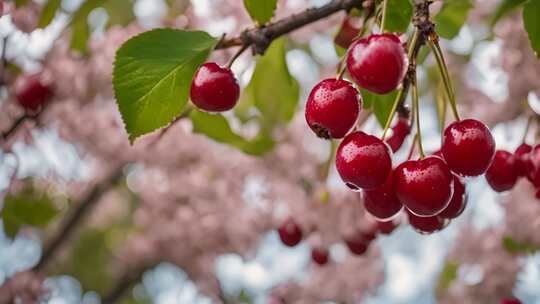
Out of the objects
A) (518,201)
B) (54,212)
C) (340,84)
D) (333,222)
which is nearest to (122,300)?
(54,212)

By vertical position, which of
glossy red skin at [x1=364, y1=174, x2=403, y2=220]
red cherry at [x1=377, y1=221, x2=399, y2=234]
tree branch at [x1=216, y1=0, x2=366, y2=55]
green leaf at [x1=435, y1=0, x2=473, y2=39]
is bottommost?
red cherry at [x1=377, y1=221, x2=399, y2=234]

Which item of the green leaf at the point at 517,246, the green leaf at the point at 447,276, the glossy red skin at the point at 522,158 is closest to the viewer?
the glossy red skin at the point at 522,158

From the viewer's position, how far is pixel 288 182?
2053mm

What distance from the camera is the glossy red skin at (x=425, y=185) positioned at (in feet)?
2.70

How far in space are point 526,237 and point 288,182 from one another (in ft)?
2.06

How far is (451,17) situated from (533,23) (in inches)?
13.3

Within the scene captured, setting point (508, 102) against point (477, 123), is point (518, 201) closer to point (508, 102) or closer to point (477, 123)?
point (508, 102)

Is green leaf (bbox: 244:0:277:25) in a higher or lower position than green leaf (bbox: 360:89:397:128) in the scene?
higher

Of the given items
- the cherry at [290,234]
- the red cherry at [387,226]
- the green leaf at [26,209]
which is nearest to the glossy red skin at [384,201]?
the red cherry at [387,226]

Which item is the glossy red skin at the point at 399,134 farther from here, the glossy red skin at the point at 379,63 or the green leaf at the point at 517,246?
the green leaf at the point at 517,246

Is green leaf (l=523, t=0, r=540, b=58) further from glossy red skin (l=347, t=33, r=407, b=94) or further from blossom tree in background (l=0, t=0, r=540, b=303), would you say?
glossy red skin (l=347, t=33, r=407, b=94)

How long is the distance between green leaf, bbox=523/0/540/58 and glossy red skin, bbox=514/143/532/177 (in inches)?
6.4

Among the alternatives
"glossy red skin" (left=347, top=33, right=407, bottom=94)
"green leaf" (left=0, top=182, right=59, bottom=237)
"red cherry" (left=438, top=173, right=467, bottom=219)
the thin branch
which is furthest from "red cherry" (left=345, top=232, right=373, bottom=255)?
the thin branch

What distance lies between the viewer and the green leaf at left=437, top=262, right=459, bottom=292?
7.55 ft
